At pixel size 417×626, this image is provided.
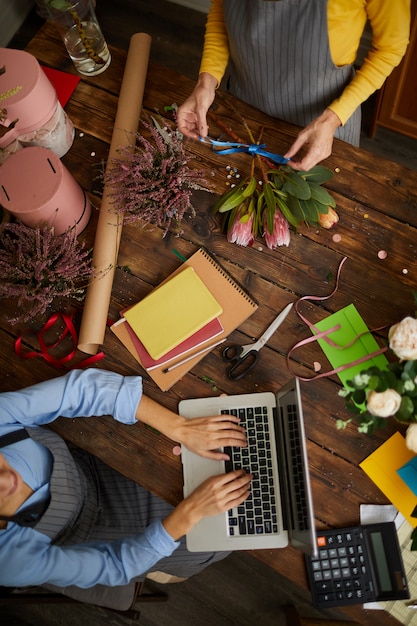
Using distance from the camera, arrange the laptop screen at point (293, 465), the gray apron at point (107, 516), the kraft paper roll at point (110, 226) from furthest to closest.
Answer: the gray apron at point (107, 516) → the kraft paper roll at point (110, 226) → the laptop screen at point (293, 465)

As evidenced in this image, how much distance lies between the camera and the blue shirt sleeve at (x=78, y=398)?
1.27 metres

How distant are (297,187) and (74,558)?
1073mm

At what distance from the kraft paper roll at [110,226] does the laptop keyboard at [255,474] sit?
1.29 ft

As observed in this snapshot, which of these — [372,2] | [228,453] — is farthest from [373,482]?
[372,2]

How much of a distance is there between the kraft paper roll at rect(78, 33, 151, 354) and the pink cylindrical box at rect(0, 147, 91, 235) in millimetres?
133

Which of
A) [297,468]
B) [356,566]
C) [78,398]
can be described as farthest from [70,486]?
[356,566]

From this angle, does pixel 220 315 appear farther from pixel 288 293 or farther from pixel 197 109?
pixel 197 109

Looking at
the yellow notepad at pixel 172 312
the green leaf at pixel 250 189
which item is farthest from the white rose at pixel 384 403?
the green leaf at pixel 250 189

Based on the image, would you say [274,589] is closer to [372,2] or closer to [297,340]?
[297,340]

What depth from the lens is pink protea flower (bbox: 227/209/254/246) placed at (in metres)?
1.28

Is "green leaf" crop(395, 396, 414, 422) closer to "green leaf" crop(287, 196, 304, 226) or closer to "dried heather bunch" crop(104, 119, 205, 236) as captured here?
"green leaf" crop(287, 196, 304, 226)

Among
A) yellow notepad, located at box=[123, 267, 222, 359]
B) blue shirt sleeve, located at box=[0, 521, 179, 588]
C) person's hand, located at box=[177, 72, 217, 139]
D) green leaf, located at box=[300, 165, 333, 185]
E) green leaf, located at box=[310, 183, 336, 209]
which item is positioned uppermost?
person's hand, located at box=[177, 72, 217, 139]

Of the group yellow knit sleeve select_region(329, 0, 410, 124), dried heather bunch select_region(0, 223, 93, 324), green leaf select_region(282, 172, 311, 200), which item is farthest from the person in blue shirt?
yellow knit sleeve select_region(329, 0, 410, 124)

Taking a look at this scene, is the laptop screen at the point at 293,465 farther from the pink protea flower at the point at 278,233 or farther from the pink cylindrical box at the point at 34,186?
the pink cylindrical box at the point at 34,186
